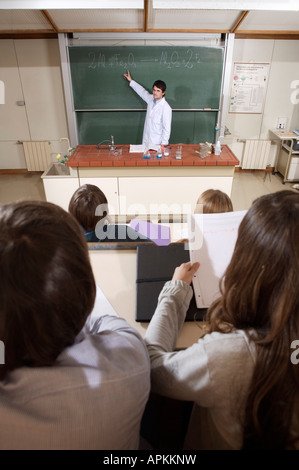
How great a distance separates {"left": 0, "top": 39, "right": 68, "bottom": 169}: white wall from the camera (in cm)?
400

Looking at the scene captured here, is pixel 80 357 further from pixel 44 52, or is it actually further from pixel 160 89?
pixel 44 52

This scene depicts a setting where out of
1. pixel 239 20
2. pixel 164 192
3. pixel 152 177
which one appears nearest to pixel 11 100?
pixel 152 177

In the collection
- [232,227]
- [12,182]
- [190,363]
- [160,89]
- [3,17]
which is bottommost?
[12,182]

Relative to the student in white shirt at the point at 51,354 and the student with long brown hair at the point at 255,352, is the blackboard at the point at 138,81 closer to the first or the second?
the student with long brown hair at the point at 255,352

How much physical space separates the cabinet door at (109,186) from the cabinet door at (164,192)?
55 mm

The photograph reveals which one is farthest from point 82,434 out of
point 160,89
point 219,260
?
point 160,89

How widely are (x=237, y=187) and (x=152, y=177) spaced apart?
151 centimetres

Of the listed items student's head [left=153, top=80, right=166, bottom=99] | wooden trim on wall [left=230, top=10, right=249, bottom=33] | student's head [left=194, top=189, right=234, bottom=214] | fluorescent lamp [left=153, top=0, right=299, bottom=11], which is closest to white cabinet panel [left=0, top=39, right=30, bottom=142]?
student's head [left=153, top=80, right=166, bottom=99]

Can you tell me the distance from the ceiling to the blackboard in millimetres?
241

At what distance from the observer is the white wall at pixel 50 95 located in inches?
159

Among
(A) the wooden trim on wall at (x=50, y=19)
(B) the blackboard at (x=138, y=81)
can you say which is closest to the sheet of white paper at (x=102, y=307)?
(A) the wooden trim on wall at (x=50, y=19)

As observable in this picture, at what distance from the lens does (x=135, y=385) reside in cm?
56

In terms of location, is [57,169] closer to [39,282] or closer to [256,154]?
[256,154]
